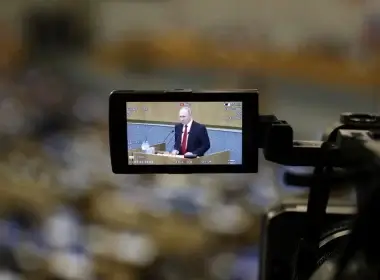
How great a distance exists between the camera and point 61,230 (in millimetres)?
1256

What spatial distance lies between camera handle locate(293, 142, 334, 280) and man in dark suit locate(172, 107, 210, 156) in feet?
0.54

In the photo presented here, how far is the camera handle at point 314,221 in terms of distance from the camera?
28.6 inches

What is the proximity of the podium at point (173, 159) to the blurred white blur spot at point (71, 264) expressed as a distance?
586 mm

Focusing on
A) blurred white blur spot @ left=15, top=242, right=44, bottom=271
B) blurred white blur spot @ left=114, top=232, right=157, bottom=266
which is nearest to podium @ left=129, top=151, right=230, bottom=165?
blurred white blur spot @ left=114, top=232, right=157, bottom=266

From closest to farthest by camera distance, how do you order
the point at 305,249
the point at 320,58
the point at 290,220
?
the point at 305,249, the point at 290,220, the point at 320,58

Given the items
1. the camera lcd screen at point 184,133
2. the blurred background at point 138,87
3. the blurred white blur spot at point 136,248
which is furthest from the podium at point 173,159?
the blurred white blur spot at point 136,248

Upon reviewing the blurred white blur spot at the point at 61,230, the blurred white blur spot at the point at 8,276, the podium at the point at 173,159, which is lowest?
the blurred white blur spot at the point at 8,276

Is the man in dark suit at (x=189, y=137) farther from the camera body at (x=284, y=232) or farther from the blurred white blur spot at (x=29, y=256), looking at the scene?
the blurred white blur spot at (x=29, y=256)

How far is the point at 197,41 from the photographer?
1.16 metres

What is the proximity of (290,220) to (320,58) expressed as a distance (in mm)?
388

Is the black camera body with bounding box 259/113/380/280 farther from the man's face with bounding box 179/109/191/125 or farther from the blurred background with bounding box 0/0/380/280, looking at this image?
the blurred background with bounding box 0/0/380/280

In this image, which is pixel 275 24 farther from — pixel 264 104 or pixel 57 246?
pixel 57 246

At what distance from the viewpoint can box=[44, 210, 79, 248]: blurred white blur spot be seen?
1.25m

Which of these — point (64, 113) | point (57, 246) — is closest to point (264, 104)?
point (64, 113)
